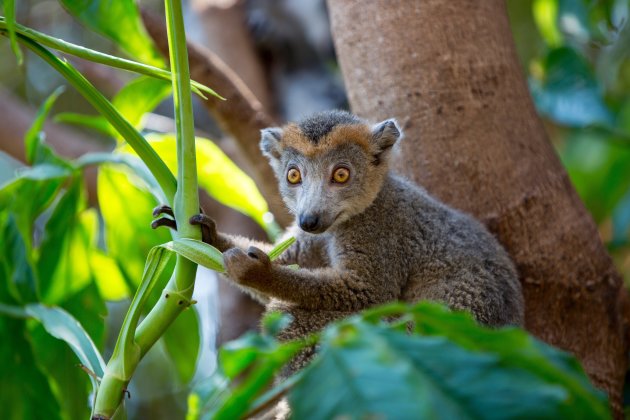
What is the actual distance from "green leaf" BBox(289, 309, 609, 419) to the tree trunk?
2644 mm

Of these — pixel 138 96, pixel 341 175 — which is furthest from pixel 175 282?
pixel 138 96

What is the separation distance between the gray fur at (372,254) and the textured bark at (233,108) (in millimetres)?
789

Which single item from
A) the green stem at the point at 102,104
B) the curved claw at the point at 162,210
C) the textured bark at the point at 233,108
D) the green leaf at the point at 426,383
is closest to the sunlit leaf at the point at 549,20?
the textured bark at the point at 233,108

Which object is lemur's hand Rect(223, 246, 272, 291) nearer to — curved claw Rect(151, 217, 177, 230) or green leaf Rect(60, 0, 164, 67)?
curved claw Rect(151, 217, 177, 230)

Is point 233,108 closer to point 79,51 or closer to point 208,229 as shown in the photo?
point 208,229

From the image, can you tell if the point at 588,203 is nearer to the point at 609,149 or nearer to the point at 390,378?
the point at 609,149

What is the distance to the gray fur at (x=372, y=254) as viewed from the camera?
3783 mm

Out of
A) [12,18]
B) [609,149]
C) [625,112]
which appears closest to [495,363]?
[12,18]

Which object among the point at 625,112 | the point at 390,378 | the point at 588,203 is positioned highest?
the point at 625,112

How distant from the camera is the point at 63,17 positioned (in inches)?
444

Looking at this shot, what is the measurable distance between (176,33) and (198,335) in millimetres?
2300

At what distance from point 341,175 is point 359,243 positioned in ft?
1.39

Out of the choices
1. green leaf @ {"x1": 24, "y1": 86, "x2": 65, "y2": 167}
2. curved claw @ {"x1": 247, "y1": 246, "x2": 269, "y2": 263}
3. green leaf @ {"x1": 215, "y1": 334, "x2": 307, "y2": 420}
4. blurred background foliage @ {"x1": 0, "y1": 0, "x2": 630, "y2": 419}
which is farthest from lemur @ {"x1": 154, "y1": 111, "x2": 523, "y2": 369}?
green leaf @ {"x1": 215, "y1": 334, "x2": 307, "y2": 420}

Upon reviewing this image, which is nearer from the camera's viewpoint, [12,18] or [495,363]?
[495,363]
